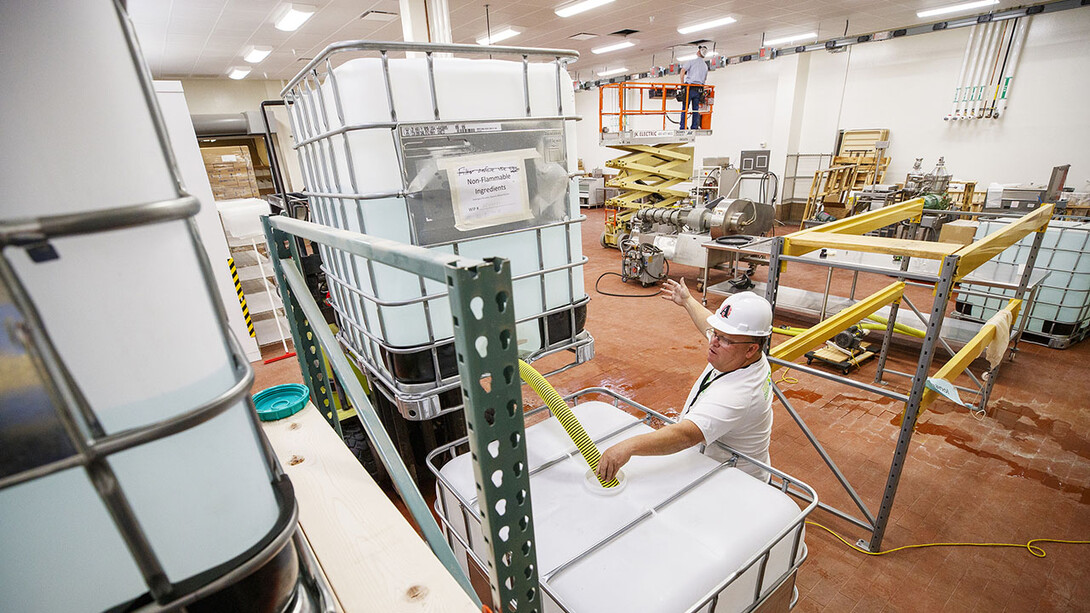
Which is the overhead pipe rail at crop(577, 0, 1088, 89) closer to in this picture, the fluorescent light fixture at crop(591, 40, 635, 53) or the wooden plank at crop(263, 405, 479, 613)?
the fluorescent light fixture at crop(591, 40, 635, 53)

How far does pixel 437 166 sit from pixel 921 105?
11724 mm

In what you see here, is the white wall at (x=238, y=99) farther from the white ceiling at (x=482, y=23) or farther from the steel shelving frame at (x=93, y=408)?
the steel shelving frame at (x=93, y=408)

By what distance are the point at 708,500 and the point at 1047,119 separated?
11.2 meters

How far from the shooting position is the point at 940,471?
9.55 feet

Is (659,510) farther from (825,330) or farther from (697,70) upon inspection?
(697,70)

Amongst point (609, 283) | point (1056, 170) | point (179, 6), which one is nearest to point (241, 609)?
point (609, 283)

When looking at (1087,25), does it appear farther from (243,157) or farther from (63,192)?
(243,157)

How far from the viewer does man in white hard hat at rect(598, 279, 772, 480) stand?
1691 millimetres

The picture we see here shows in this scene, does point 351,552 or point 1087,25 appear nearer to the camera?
point 351,552

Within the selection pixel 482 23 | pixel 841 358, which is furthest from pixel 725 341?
pixel 482 23

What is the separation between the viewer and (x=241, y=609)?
18.6 inches

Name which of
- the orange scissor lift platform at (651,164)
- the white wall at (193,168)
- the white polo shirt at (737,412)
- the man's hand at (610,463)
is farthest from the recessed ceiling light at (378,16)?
the man's hand at (610,463)

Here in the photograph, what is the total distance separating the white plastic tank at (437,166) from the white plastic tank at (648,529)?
1.93 feet

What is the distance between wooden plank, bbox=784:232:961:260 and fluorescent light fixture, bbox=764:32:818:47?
9844 mm
